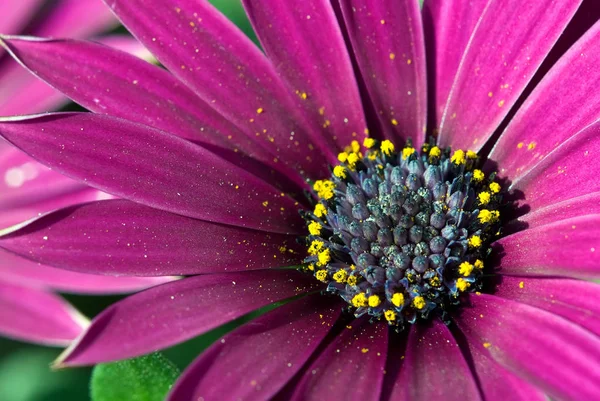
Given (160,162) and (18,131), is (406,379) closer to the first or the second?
(160,162)

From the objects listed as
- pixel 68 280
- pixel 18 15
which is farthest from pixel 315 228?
pixel 18 15

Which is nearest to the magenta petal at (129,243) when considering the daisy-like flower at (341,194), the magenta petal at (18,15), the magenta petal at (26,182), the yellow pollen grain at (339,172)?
the daisy-like flower at (341,194)

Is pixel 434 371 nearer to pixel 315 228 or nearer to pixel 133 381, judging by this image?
pixel 315 228

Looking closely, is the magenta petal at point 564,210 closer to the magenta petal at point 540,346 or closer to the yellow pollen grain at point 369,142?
the magenta petal at point 540,346

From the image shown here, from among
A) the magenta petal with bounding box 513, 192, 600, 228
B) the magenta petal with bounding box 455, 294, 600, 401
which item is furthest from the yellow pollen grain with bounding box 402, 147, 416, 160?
the magenta petal with bounding box 455, 294, 600, 401

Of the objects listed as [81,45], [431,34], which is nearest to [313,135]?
[431,34]

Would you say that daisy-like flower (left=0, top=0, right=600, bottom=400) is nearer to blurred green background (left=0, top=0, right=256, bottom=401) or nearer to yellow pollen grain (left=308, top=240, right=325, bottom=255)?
yellow pollen grain (left=308, top=240, right=325, bottom=255)
